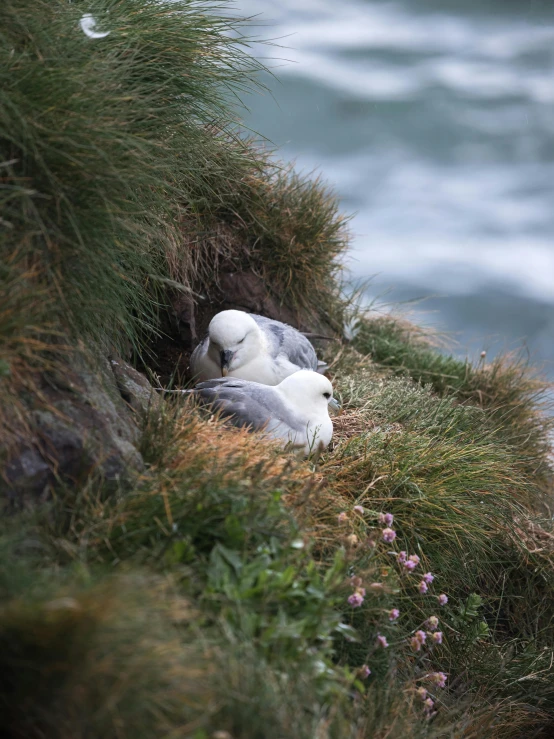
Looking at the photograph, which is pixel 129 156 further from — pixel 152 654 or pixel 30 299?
pixel 152 654

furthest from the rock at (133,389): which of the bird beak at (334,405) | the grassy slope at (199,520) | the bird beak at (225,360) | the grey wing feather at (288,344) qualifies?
the bird beak at (334,405)

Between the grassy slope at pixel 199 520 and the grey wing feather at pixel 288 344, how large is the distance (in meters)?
0.30

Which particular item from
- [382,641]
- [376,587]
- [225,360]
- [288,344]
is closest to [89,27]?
[225,360]

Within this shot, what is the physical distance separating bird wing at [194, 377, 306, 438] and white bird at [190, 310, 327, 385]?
0.33 metres

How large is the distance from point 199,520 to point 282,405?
1.22 meters

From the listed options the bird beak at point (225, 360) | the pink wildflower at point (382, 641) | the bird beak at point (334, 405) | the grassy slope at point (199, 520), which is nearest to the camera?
the grassy slope at point (199, 520)

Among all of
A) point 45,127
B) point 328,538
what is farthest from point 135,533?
point 45,127

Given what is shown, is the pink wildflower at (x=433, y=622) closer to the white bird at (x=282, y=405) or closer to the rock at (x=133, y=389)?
the white bird at (x=282, y=405)

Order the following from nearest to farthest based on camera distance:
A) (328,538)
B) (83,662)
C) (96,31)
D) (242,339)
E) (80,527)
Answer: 1. (83,662)
2. (80,527)
3. (328,538)
4. (96,31)
5. (242,339)

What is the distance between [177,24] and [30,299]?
1801 millimetres

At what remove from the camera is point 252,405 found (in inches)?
129

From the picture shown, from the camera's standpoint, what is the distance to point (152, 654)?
5.57 feet

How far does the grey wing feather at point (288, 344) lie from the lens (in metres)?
4.07

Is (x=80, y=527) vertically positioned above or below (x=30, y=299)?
below
